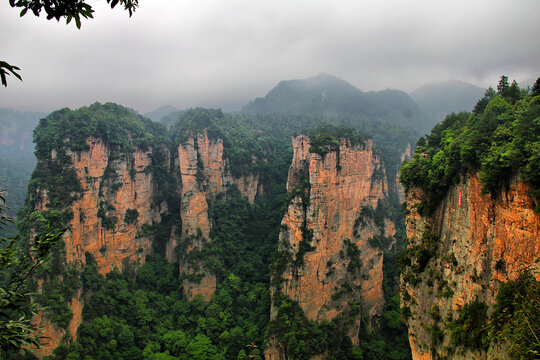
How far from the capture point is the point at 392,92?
383 feet

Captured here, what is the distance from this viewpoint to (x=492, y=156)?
1014 cm

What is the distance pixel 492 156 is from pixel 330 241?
18182 mm

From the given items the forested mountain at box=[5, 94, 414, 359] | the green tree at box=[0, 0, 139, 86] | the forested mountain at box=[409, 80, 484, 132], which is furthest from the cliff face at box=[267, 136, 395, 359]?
the forested mountain at box=[409, 80, 484, 132]

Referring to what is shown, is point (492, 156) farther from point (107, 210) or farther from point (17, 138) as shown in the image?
point (17, 138)

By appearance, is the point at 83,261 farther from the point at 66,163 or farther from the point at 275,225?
the point at 275,225

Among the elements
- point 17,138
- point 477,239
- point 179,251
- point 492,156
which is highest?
point 17,138

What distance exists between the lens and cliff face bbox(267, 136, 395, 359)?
25.8 metres

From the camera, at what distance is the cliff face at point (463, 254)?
9109mm

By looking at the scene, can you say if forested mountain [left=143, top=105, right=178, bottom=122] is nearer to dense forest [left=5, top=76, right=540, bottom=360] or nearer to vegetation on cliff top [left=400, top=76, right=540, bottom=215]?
dense forest [left=5, top=76, right=540, bottom=360]

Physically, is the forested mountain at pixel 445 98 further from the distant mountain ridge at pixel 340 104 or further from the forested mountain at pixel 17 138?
the forested mountain at pixel 17 138

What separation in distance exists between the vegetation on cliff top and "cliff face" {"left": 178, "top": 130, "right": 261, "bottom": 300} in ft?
76.9

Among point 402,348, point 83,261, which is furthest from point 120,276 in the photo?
point 402,348

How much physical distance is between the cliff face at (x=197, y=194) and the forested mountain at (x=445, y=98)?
84097mm

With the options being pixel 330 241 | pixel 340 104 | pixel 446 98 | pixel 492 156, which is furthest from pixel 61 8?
pixel 446 98
